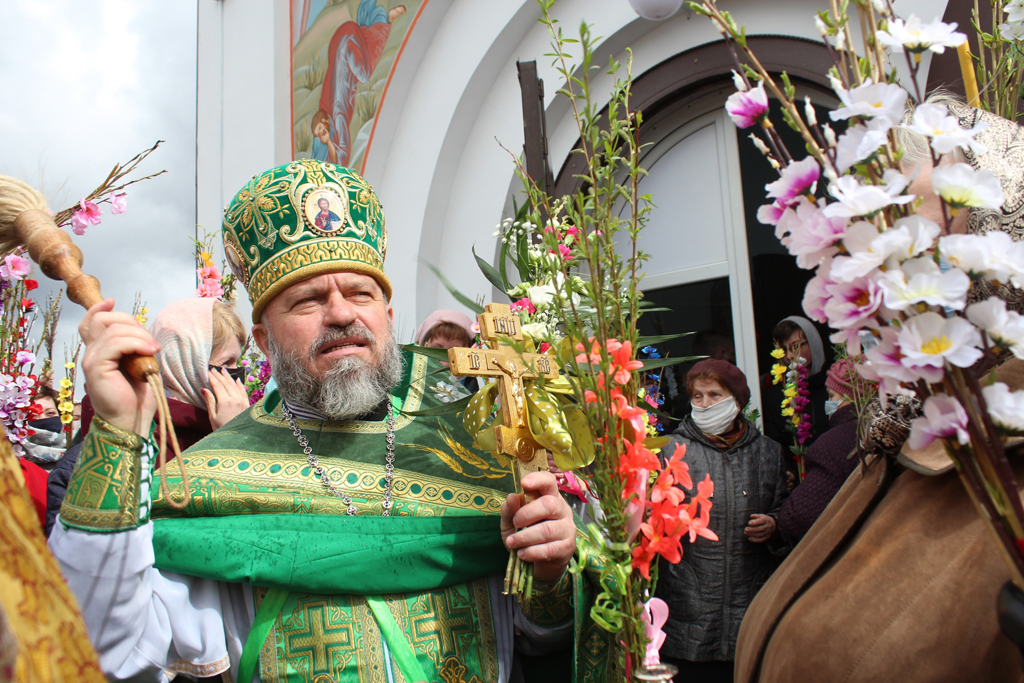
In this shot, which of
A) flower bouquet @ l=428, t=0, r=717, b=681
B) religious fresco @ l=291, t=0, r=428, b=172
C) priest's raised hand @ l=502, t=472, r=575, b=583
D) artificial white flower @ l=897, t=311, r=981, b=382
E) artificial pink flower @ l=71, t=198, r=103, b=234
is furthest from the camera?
religious fresco @ l=291, t=0, r=428, b=172

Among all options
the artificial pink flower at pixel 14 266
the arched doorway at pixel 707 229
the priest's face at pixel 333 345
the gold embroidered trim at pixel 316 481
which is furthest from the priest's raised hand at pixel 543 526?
the arched doorway at pixel 707 229

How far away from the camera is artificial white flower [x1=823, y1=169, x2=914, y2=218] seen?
0.86 m

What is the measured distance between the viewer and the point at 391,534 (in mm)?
1869

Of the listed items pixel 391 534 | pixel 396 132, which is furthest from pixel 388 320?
pixel 396 132

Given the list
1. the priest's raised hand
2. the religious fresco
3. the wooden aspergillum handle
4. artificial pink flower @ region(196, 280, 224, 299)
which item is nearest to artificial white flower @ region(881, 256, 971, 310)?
the priest's raised hand

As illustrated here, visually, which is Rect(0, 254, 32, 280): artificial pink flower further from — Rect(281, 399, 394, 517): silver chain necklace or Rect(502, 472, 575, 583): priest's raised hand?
Rect(502, 472, 575, 583): priest's raised hand

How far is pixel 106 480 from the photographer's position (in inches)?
56.7

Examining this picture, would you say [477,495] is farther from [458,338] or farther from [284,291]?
[458,338]

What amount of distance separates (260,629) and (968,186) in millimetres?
1743

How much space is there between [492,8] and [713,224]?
298cm

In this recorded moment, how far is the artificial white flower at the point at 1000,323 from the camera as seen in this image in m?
0.83

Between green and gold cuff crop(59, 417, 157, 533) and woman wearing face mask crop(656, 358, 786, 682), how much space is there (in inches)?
103

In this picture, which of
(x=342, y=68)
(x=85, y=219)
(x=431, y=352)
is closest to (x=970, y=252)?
(x=431, y=352)

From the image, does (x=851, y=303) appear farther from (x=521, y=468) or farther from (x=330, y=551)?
(x=330, y=551)
